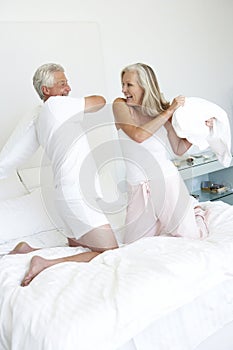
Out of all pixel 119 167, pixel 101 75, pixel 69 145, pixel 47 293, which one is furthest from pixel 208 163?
pixel 47 293

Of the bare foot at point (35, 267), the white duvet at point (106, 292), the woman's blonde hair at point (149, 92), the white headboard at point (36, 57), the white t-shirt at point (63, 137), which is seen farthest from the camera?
the white headboard at point (36, 57)

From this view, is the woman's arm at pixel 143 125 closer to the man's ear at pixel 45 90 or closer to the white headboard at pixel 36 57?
the man's ear at pixel 45 90

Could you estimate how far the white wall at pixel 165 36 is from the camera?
286 centimetres

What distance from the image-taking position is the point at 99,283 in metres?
1.42

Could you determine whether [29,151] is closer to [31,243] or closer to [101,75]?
[31,243]

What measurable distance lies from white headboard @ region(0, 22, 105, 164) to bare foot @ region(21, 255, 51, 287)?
1.21 metres

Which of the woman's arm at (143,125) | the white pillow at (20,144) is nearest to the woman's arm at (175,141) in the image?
the woman's arm at (143,125)

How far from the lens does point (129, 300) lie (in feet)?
4.29

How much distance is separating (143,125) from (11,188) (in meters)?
0.92

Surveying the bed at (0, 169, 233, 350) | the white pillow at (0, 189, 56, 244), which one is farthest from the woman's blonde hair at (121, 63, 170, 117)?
the white pillow at (0, 189, 56, 244)

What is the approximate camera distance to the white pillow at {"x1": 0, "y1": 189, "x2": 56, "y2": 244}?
86.7 inches

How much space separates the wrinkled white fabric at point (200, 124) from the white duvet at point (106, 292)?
1.62ft

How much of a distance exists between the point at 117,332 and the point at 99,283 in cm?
20

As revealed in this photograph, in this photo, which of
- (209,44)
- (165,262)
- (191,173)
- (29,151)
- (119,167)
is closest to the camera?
(165,262)
